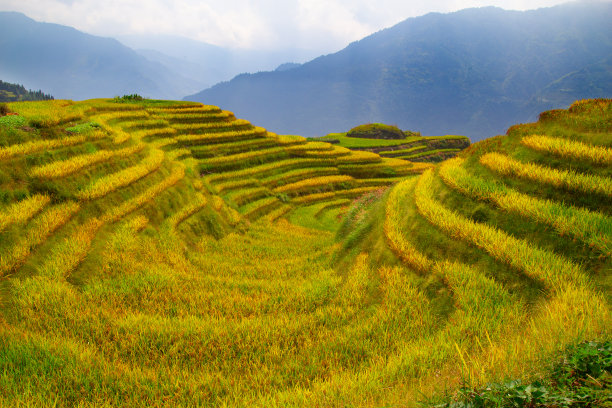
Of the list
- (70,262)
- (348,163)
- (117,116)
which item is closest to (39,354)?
(70,262)

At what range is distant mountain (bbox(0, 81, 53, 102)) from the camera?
105850mm

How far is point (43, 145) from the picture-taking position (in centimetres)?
806

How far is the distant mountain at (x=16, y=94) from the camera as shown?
105850mm

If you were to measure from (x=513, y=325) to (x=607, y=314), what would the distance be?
781mm

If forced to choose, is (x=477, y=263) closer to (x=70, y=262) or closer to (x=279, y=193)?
(x=70, y=262)

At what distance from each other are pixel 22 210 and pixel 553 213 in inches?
362

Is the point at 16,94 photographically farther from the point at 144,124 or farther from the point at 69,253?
the point at 69,253

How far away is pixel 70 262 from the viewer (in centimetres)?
504

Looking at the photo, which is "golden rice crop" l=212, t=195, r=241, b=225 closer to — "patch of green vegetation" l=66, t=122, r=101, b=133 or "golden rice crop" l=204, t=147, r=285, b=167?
"patch of green vegetation" l=66, t=122, r=101, b=133

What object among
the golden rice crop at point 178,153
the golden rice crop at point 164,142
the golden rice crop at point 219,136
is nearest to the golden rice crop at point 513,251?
the golden rice crop at point 178,153

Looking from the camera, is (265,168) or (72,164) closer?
(72,164)

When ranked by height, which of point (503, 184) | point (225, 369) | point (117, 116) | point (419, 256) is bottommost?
point (225, 369)

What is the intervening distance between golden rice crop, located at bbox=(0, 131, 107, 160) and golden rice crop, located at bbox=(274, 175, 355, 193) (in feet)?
35.2

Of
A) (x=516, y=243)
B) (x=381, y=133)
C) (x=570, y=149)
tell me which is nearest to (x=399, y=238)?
(x=516, y=243)
